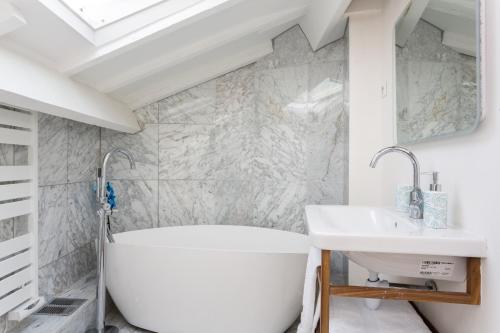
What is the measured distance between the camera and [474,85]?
3.42 feet

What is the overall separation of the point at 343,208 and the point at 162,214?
1.66 m

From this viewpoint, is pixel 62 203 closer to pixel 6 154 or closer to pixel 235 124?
pixel 6 154

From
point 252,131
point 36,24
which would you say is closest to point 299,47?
point 252,131

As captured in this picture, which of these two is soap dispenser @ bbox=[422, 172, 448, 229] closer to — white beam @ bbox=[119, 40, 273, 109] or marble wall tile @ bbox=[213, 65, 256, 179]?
marble wall tile @ bbox=[213, 65, 256, 179]

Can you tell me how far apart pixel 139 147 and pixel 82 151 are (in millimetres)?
465

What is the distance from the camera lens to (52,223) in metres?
2.06

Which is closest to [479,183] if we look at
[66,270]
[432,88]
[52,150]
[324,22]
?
[432,88]

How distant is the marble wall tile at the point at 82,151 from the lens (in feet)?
7.50

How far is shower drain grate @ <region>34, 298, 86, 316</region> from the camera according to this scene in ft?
6.00

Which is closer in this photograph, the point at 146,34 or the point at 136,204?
the point at 146,34

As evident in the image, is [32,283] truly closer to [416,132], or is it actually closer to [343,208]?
[343,208]

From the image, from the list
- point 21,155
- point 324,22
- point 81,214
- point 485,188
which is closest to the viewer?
point 485,188

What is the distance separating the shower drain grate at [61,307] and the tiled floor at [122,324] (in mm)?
275

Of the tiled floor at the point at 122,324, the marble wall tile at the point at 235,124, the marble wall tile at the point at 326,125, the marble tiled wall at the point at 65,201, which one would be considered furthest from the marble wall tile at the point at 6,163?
the marble wall tile at the point at 326,125
